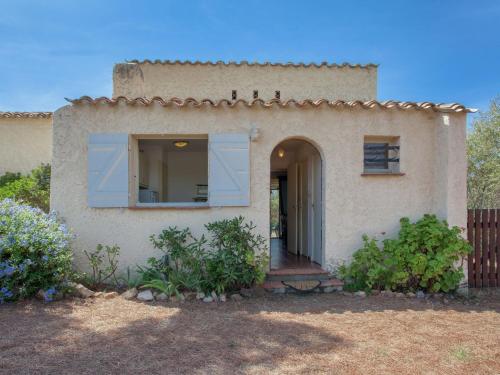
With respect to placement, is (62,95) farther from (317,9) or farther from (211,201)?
(317,9)

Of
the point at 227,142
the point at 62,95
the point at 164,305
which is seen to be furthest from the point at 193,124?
the point at 164,305

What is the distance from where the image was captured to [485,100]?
13672mm

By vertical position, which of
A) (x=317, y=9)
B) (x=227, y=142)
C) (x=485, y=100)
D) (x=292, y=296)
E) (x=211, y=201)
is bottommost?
(x=292, y=296)

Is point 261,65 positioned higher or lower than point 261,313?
higher

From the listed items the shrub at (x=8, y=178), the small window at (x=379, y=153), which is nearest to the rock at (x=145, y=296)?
the small window at (x=379, y=153)

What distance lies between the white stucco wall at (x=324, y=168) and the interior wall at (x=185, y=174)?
5.19 meters

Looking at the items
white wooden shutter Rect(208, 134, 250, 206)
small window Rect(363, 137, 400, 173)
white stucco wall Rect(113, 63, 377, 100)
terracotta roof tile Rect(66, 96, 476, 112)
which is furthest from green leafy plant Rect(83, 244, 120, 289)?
small window Rect(363, 137, 400, 173)

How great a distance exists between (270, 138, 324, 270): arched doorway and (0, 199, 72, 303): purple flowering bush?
13.1ft

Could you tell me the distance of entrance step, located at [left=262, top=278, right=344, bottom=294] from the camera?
627 cm

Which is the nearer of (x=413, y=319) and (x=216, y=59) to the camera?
(x=413, y=319)

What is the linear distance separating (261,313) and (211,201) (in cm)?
231

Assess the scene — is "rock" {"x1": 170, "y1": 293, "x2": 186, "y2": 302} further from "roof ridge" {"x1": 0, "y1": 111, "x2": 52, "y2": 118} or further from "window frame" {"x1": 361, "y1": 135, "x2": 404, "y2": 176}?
"roof ridge" {"x1": 0, "y1": 111, "x2": 52, "y2": 118}

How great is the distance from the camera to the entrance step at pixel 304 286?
6.27 meters

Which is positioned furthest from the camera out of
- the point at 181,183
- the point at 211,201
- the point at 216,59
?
the point at 181,183
